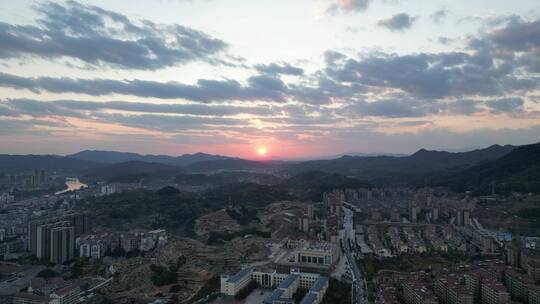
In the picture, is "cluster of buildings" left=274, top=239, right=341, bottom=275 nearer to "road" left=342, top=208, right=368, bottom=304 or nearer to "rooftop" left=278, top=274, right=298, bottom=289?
"road" left=342, top=208, right=368, bottom=304

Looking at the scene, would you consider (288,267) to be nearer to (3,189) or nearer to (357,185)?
(357,185)

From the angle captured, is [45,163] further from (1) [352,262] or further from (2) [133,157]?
(1) [352,262]

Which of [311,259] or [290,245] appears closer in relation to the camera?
[311,259]

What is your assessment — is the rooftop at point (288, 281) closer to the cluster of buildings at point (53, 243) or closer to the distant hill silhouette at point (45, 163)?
the cluster of buildings at point (53, 243)

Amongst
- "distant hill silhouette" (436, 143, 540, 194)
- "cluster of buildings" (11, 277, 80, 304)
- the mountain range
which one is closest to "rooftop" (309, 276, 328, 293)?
"cluster of buildings" (11, 277, 80, 304)

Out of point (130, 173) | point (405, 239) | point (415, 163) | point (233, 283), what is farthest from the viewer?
point (415, 163)

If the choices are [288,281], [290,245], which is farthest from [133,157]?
[288,281]

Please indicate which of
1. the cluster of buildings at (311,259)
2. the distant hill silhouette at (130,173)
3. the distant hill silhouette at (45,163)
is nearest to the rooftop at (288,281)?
the cluster of buildings at (311,259)
